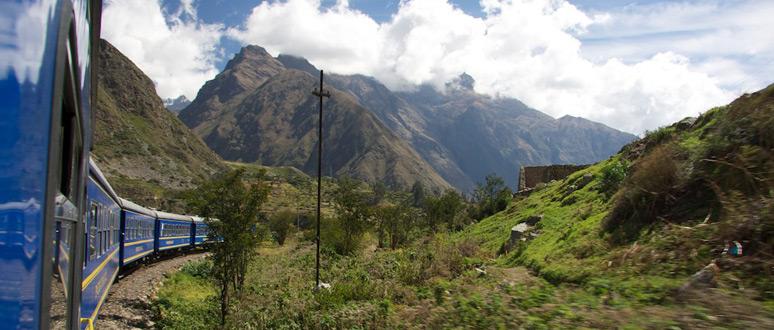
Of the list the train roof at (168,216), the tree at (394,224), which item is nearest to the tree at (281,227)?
the tree at (394,224)

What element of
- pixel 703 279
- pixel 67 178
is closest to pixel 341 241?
pixel 703 279

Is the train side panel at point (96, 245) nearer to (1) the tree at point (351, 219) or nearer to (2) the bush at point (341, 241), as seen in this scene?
(1) the tree at point (351, 219)

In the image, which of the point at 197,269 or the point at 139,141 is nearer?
the point at 197,269

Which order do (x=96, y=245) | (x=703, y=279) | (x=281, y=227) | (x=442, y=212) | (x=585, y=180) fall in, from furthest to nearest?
(x=281, y=227), (x=442, y=212), (x=585, y=180), (x=96, y=245), (x=703, y=279)

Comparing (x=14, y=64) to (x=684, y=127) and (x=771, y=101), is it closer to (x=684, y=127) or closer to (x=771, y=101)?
(x=771, y=101)

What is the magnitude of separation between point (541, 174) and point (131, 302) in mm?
33288

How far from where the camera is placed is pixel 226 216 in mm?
16578

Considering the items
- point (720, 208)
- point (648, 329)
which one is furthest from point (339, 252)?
point (648, 329)

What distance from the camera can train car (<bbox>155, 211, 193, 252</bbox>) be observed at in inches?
1056

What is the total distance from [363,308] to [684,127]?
10.5 metres

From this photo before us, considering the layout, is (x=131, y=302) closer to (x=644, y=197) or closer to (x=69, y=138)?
(x=644, y=197)

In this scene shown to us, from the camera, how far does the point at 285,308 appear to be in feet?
41.9

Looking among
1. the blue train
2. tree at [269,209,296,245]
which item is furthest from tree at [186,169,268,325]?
tree at [269,209,296,245]

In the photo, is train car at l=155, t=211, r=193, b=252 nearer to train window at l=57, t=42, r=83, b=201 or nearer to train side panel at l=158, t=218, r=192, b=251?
train side panel at l=158, t=218, r=192, b=251
